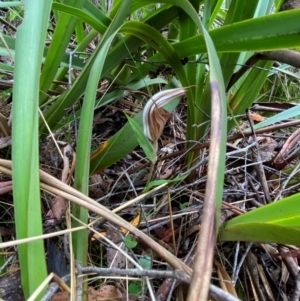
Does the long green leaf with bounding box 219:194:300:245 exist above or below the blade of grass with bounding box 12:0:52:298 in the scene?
below

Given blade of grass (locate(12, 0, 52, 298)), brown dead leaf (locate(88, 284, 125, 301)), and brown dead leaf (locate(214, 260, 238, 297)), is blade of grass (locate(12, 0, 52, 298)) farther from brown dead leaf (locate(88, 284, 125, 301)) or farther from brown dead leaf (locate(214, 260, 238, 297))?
brown dead leaf (locate(214, 260, 238, 297))

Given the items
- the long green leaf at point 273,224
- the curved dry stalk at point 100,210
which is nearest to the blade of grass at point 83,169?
the curved dry stalk at point 100,210

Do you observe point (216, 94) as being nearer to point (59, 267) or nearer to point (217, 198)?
point (217, 198)

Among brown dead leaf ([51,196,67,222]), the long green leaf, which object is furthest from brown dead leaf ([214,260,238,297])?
brown dead leaf ([51,196,67,222])

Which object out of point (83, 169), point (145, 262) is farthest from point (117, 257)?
point (83, 169)

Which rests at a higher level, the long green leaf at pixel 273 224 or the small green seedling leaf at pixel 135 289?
the long green leaf at pixel 273 224

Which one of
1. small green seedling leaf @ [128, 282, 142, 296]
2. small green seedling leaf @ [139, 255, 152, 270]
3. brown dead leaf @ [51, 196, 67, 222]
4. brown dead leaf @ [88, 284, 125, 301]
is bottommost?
small green seedling leaf @ [128, 282, 142, 296]

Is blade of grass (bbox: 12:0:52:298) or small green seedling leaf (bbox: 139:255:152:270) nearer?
blade of grass (bbox: 12:0:52:298)

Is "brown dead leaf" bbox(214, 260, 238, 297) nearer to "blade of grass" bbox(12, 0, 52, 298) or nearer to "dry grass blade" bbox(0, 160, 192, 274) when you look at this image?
"dry grass blade" bbox(0, 160, 192, 274)

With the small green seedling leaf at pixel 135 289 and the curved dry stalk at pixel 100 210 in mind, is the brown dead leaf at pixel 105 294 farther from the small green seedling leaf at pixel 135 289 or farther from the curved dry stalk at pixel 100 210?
the curved dry stalk at pixel 100 210
